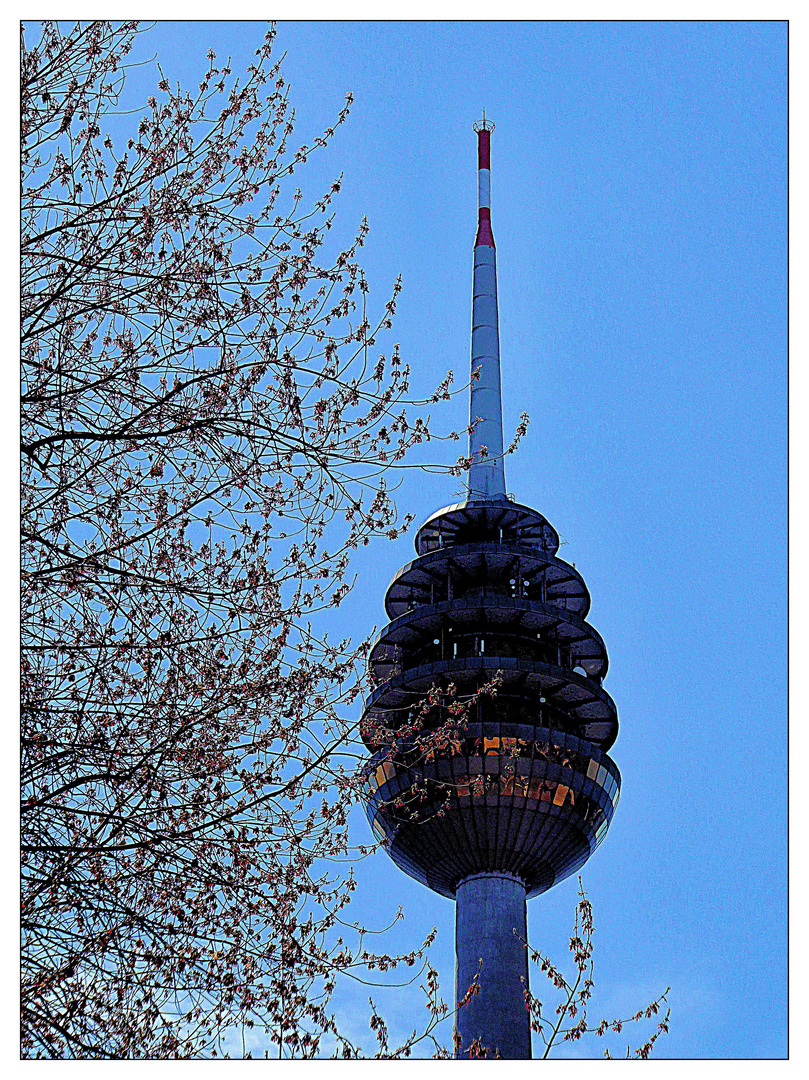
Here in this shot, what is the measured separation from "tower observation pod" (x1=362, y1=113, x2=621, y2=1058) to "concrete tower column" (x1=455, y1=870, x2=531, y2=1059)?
7 centimetres

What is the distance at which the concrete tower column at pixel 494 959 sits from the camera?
217ft

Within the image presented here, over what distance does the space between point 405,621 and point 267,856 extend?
58.3m

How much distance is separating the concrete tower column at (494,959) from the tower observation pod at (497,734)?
7 cm

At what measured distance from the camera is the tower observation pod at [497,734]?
66.1 metres

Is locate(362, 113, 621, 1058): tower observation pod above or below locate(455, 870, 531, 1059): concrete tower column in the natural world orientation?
above

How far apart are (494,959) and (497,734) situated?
11.7 m

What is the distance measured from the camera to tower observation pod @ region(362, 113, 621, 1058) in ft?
217

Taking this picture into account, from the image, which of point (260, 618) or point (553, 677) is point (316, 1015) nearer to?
point (260, 618)

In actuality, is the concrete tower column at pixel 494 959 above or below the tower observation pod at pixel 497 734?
below

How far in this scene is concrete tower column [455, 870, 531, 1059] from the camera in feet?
217

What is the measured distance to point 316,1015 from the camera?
40.3 ft

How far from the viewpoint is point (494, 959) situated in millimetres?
67062

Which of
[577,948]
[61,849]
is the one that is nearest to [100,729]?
[61,849]

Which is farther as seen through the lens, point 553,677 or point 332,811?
point 553,677
